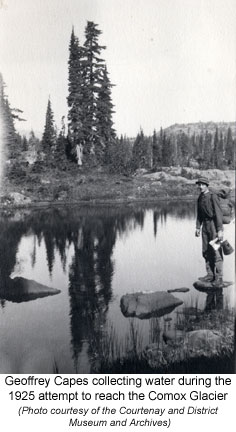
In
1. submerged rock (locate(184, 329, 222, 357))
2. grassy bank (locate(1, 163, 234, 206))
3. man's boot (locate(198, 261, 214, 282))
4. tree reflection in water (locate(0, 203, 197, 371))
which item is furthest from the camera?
grassy bank (locate(1, 163, 234, 206))

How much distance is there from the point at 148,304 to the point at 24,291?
9.17 ft

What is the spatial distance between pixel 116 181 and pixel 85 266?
21979 millimetres

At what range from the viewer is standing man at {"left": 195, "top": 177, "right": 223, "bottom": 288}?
7.44 metres

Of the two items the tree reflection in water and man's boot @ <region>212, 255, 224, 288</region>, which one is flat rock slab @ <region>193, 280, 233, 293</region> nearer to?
man's boot @ <region>212, 255, 224, 288</region>

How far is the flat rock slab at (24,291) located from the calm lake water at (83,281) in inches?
0.8

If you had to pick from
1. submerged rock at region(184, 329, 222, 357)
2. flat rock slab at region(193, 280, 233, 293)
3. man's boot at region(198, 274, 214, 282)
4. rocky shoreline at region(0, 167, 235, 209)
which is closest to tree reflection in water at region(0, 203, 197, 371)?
submerged rock at region(184, 329, 222, 357)

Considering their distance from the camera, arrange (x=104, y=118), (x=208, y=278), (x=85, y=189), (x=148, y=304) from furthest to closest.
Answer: (x=104, y=118) < (x=85, y=189) < (x=208, y=278) < (x=148, y=304)

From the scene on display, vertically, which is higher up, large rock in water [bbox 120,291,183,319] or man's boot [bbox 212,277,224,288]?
man's boot [bbox 212,277,224,288]

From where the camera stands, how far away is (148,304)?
697cm

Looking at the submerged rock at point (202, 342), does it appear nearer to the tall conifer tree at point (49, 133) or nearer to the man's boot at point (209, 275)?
the man's boot at point (209, 275)

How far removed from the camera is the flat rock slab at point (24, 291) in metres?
7.97

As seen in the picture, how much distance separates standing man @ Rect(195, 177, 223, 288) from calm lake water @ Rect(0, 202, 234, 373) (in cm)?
50
